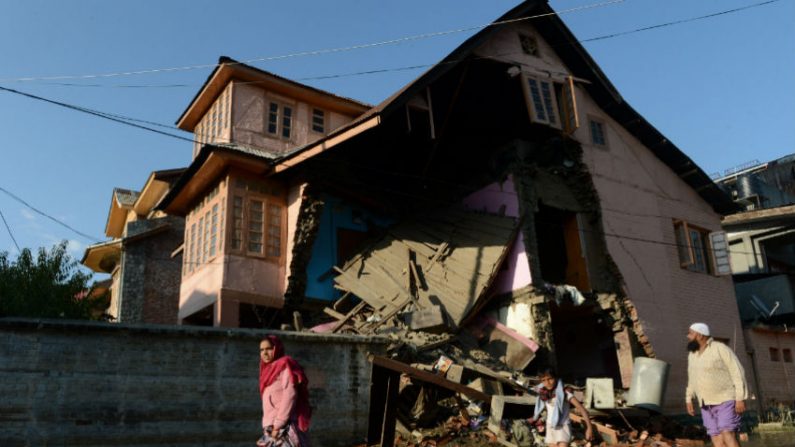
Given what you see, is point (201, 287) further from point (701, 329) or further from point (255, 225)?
point (701, 329)

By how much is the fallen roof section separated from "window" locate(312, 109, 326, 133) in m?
3.81

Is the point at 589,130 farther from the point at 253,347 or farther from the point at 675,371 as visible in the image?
the point at 253,347

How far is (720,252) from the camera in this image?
19.7m

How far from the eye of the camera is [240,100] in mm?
16609

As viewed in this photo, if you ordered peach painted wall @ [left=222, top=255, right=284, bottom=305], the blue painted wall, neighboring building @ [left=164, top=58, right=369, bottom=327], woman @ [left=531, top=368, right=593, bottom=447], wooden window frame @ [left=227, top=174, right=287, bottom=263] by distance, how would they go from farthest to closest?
the blue painted wall < wooden window frame @ [left=227, top=174, right=287, bottom=263] < neighboring building @ [left=164, top=58, right=369, bottom=327] < peach painted wall @ [left=222, top=255, right=284, bottom=305] < woman @ [left=531, top=368, right=593, bottom=447]

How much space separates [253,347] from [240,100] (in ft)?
30.6

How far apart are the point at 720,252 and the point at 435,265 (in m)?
10.2

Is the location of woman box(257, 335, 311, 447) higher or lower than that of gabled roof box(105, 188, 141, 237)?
lower

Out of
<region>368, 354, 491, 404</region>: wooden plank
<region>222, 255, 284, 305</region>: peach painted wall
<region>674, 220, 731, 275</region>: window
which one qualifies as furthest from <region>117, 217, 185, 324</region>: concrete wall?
<region>674, 220, 731, 275</region>: window

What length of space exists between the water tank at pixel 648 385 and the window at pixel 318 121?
10.4 m

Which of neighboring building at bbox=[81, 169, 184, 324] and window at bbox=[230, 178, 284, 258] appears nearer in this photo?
window at bbox=[230, 178, 284, 258]

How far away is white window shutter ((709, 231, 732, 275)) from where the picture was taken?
19406 millimetres

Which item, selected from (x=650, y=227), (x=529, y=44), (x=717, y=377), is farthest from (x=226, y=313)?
(x=650, y=227)

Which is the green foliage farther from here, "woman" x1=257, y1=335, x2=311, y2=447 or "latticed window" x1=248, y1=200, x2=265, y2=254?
"woman" x1=257, y1=335, x2=311, y2=447
